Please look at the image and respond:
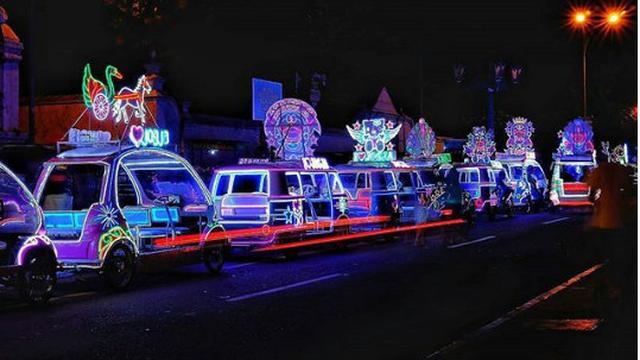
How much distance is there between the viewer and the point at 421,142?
104 ft

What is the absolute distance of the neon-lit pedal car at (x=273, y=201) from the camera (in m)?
16.2

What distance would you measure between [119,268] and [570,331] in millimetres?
6694

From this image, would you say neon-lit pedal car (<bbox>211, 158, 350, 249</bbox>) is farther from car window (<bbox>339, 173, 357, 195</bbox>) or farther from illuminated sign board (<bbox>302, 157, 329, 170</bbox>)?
car window (<bbox>339, 173, 357, 195</bbox>)

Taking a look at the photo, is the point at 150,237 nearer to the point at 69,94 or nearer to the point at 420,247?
the point at 420,247

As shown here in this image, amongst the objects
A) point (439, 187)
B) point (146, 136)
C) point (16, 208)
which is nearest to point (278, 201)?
point (146, 136)

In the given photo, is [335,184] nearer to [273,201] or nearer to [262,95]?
[273,201]

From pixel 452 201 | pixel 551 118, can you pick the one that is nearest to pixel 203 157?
pixel 452 201

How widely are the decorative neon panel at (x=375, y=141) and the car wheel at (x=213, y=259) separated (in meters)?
11.9

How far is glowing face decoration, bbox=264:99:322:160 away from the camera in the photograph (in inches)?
857

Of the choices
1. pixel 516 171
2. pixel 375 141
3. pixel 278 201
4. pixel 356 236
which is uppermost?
pixel 375 141

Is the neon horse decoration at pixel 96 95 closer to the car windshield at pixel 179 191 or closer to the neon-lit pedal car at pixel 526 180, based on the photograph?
the car windshield at pixel 179 191

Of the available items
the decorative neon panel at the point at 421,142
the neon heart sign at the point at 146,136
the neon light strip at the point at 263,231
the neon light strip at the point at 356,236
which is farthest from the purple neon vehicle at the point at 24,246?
the decorative neon panel at the point at 421,142

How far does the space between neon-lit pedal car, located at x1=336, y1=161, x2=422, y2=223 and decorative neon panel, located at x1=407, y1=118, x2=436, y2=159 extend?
8.68 m

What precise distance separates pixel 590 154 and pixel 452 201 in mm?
14220
